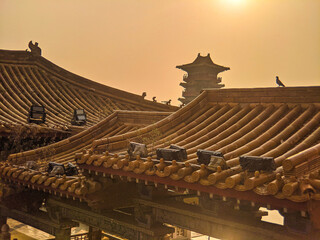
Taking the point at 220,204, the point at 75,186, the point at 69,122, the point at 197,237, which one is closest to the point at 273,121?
the point at 220,204

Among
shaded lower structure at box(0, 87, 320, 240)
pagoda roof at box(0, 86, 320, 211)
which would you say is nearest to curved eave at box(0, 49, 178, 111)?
pagoda roof at box(0, 86, 320, 211)

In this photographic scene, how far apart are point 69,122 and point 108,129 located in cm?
256

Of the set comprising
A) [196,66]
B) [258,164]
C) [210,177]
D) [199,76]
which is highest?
[196,66]

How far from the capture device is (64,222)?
7105 millimetres

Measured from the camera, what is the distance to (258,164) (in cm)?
393

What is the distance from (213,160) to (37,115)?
7285 mm

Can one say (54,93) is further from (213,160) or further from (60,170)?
(213,160)

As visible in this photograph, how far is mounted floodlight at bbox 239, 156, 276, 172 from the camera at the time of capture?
390cm

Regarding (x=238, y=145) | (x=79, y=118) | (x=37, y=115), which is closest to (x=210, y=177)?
(x=238, y=145)

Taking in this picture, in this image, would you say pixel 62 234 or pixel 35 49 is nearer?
pixel 62 234

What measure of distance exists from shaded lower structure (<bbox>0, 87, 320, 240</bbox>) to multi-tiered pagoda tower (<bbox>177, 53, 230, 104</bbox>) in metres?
18.1

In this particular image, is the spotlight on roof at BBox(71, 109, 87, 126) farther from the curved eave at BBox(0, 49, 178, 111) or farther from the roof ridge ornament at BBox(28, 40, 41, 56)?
the roof ridge ornament at BBox(28, 40, 41, 56)

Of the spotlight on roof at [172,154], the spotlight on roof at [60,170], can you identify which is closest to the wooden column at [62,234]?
the spotlight on roof at [60,170]

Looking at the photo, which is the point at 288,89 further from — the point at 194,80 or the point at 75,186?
the point at 194,80
